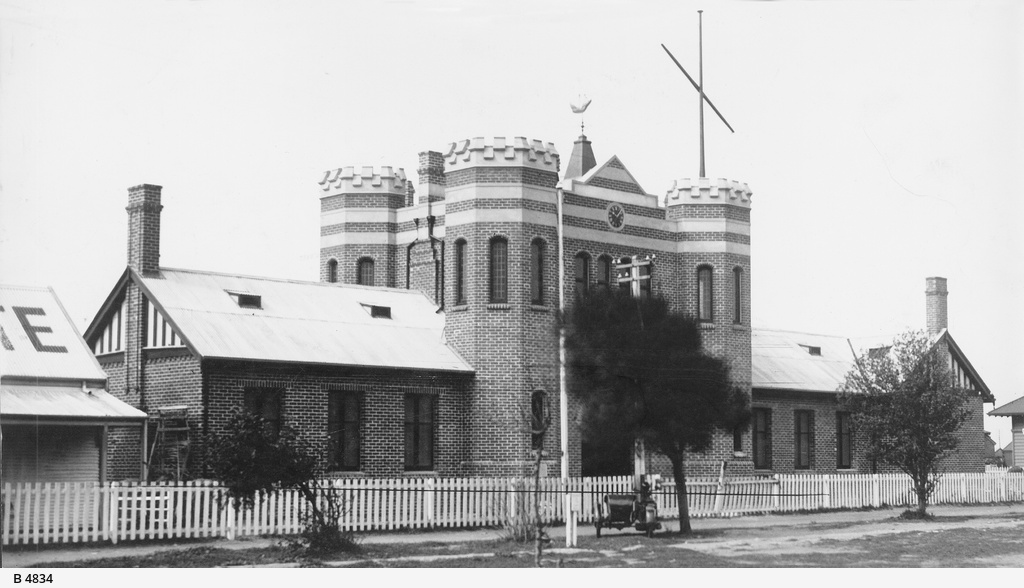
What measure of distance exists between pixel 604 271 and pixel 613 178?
100 inches

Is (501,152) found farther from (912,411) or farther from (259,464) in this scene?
(259,464)

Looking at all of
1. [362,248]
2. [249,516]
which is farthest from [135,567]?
[362,248]

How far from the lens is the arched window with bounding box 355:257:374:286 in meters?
41.3

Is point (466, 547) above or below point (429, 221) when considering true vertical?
below

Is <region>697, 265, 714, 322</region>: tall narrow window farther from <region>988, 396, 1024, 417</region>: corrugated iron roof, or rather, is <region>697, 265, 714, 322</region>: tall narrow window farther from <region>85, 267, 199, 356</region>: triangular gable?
<region>988, 396, 1024, 417</region>: corrugated iron roof

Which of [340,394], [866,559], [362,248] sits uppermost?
[362,248]

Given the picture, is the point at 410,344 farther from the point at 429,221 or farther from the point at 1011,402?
the point at 1011,402

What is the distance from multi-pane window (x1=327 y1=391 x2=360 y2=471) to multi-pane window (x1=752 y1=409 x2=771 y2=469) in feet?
47.2

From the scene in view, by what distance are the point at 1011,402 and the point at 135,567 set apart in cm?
4035

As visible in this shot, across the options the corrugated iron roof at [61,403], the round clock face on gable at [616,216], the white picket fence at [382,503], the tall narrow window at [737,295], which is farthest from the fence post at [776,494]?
the corrugated iron roof at [61,403]

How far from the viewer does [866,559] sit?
2464cm

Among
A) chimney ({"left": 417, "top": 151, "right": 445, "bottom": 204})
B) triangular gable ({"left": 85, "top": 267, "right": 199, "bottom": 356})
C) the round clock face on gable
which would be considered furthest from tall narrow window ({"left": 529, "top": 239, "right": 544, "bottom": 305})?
triangular gable ({"left": 85, "top": 267, "right": 199, "bottom": 356})

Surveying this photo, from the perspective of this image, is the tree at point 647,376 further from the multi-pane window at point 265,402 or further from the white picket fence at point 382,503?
the multi-pane window at point 265,402

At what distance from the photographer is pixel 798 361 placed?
1826 inches
